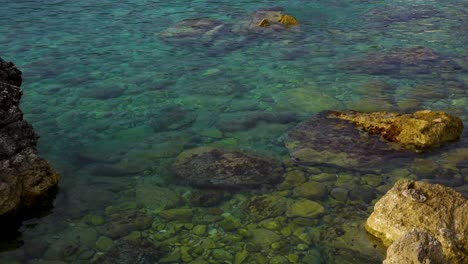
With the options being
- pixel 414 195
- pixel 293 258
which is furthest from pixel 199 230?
pixel 414 195

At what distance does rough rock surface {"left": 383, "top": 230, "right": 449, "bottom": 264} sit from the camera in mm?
5637

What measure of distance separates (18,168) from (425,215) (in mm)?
6022

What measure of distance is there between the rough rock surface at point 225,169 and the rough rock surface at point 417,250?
358 centimetres

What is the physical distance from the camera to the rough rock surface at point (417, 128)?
10.2m

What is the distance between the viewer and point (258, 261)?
7453mm

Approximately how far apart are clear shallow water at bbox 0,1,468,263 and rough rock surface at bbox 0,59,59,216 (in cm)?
40

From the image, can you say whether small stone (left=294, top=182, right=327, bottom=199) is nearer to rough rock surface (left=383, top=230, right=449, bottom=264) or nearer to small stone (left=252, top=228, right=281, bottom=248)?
small stone (left=252, top=228, right=281, bottom=248)

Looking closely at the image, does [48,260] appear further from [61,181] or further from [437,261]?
[437,261]

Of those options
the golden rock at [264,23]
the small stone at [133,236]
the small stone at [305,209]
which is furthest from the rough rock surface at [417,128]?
the golden rock at [264,23]

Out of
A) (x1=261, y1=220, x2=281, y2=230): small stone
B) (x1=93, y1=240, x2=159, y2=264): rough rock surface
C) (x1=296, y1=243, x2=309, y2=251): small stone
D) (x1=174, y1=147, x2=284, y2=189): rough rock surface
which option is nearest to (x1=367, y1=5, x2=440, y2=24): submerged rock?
(x1=174, y1=147, x2=284, y2=189): rough rock surface

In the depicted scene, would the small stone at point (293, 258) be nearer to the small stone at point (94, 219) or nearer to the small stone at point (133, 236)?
the small stone at point (133, 236)

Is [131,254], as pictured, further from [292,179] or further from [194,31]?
[194,31]

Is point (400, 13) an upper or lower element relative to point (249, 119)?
lower

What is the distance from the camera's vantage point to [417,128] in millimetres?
10266
